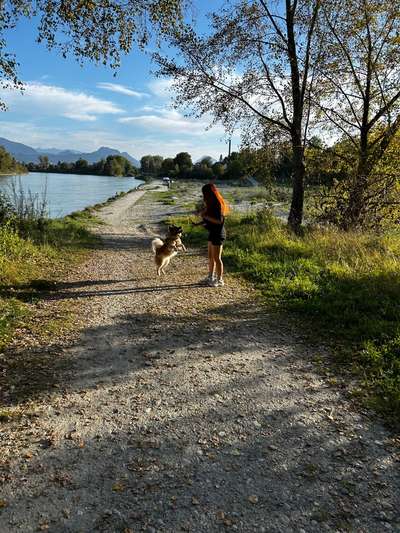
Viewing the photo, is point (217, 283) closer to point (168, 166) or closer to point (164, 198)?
point (164, 198)

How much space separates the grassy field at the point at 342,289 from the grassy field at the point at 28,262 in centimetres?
450

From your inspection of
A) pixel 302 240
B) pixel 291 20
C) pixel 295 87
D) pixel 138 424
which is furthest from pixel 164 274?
pixel 291 20

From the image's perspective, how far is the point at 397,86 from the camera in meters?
14.8

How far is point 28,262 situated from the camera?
10.1 meters

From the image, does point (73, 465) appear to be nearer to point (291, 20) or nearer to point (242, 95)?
point (242, 95)

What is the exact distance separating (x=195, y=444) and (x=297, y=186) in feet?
46.1

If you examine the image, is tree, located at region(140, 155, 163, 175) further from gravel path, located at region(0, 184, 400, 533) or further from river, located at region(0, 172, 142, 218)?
gravel path, located at region(0, 184, 400, 533)

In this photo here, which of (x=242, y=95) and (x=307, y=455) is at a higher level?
(x=242, y=95)

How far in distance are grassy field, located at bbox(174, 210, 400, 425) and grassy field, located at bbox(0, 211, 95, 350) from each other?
4500mm

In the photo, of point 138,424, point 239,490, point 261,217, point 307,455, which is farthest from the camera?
point 261,217

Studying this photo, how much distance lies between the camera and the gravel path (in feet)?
9.60

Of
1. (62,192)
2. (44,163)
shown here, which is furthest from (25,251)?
(44,163)

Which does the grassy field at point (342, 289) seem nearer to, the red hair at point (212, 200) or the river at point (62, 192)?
the red hair at point (212, 200)

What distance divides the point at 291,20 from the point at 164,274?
431 inches
